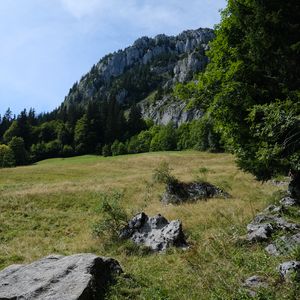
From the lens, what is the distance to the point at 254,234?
1224 cm

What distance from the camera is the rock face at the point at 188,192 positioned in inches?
1098

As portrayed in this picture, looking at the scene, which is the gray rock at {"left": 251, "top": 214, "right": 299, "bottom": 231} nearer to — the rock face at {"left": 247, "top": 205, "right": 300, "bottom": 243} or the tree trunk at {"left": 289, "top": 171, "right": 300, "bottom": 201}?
the rock face at {"left": 247, "top": 205, "right": 300, "bottom": 243}

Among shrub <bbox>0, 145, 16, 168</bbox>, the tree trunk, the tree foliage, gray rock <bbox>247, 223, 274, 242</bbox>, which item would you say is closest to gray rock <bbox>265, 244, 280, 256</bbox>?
gray rock <bbox>247, 223, 274, 242</bbox>

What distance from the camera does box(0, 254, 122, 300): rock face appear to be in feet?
28.6

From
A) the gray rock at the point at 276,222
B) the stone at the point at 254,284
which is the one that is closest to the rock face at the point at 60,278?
the stone at the point at 254,284

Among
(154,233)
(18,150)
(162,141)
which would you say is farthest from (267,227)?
(162,141)

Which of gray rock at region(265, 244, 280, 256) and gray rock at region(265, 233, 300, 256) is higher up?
gray rock at region(265, 233, 300, 256)

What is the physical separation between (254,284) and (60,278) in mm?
4552

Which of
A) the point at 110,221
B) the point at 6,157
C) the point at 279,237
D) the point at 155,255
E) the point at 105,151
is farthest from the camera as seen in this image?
the point at 105,151

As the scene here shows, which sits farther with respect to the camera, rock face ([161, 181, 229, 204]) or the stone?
rock face ([161, 181, 229, 204])

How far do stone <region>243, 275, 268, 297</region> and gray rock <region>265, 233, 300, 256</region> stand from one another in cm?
135

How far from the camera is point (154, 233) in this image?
51.5 feet

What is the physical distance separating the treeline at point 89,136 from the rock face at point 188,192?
84.3m

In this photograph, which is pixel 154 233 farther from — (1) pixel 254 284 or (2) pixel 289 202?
(1) pixel 254 284
